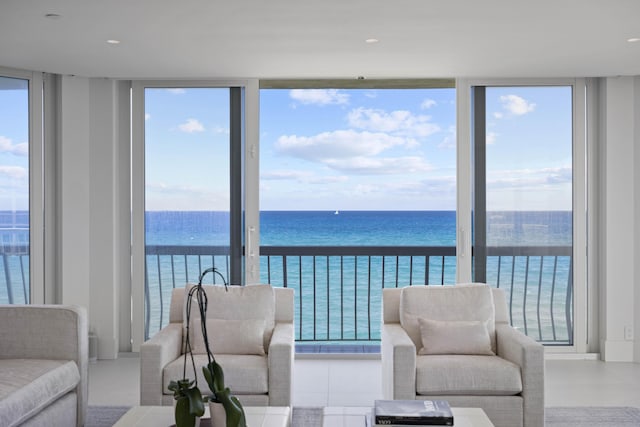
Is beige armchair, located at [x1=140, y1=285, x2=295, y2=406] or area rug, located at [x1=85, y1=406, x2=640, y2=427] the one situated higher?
beige armchair, located at [x1=140, y1=285, x2=295, y2=406]

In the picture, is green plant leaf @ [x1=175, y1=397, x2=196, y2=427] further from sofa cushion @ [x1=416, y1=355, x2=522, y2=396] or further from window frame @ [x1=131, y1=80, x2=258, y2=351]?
window frame @ [x1=131, y1=80, x2=258, y2=351]

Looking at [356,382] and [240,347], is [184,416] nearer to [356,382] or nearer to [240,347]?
[240,347]

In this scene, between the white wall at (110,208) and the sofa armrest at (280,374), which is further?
the white wall at (110,208)

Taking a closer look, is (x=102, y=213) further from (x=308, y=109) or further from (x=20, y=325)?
(x=308, y=109)

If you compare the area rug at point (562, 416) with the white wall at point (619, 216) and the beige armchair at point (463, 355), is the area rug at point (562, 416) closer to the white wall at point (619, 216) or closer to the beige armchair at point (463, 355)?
the beige armchair at point (463, 355)

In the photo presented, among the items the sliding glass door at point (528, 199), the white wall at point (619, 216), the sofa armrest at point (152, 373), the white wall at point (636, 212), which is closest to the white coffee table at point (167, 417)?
the sofa armrest at point (152, 373)

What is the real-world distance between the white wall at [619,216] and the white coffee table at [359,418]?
310 cm

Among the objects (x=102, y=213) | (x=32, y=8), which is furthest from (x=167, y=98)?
(x=32, y=8)

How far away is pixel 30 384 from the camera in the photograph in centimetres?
335

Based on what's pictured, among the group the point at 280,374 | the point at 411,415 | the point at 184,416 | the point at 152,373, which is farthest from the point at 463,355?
the point at 184,416

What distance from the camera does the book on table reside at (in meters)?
2.82

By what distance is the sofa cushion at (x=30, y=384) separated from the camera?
123 inches

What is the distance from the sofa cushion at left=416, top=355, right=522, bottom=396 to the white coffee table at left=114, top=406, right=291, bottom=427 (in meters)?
0.96

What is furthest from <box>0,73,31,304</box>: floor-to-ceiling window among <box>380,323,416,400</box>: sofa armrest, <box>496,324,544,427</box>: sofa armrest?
<box>496,324,544,427</box>: sofa armrest
